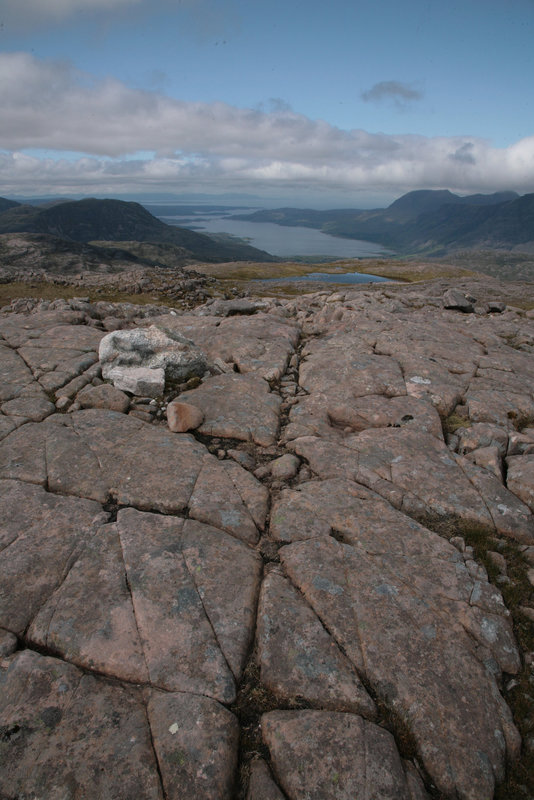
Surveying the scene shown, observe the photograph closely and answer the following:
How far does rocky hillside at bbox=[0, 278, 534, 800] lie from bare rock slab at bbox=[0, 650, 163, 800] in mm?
30

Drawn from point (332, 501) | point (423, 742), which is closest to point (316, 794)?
point (423, 742)

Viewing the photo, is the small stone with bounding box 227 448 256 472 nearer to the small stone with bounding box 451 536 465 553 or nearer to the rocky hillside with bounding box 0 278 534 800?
the rocky hillside with bounding box 0 278 534 800

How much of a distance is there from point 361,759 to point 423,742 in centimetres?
111

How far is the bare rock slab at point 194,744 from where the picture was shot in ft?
18.0

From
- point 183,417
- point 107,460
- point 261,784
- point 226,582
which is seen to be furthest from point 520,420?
point 107,460

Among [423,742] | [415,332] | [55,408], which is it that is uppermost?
[415,332]

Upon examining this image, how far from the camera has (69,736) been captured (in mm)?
5816

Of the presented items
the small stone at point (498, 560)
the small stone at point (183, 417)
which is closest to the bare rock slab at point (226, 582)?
the small stone at point (183, 417)

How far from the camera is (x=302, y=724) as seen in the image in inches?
244

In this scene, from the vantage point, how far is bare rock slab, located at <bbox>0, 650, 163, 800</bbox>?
211 inches

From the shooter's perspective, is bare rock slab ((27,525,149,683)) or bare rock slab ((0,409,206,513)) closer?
bare rock slab ((27,525,149,683))

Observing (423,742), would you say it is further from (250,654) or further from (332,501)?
(332,501)

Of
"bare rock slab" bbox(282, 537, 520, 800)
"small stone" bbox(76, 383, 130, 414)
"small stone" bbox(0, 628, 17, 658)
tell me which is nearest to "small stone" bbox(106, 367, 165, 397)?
"small stone" bbox(76, 383, 130, 414)

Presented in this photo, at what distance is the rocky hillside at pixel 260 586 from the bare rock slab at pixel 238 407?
104 mm
